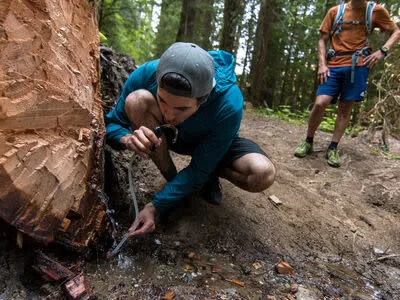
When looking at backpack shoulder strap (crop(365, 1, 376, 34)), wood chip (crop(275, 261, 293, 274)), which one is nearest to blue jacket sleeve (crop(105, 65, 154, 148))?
wood chip (crop(275, 261, 293, 274))

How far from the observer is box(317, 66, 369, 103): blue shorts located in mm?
3180

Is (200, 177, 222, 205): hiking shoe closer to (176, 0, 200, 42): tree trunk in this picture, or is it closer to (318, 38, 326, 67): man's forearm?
(318, 38, 326, 67): man's forearm

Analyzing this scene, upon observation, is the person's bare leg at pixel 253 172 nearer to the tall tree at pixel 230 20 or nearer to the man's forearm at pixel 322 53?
the man's forearm at pixel 322 53

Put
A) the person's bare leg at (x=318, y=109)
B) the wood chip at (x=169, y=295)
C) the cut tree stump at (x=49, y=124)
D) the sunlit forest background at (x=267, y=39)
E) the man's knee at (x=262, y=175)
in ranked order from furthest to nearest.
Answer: the sunlit forest background at (x=267, y=39)
the person's bare leg at (x=318, y=109)
the man's knee at (x=262, y=175)
the wood chip at (x=169, y=295)
the cut tree stump at (x=49, y=124)

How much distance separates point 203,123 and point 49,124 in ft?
2.80

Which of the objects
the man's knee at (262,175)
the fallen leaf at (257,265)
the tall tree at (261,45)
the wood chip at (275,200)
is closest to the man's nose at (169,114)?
the man's knee at (262,175)

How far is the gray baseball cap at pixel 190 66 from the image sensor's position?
135 centimetres

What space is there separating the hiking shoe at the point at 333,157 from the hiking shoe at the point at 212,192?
5.61 ft

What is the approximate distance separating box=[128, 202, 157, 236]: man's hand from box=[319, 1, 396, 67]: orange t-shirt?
2.59 meters

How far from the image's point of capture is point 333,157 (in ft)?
11.3

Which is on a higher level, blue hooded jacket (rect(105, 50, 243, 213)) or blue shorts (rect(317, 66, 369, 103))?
blue shorts (rect(317, 66, 369, 103))

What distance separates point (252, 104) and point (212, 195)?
6.30m

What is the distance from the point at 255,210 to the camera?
238 cm

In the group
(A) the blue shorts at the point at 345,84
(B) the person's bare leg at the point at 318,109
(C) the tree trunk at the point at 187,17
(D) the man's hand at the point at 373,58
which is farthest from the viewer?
(C) the tree trunk at the point at 187,17
